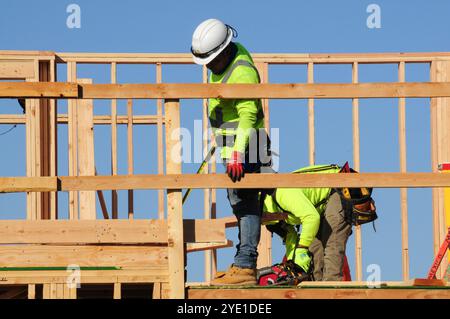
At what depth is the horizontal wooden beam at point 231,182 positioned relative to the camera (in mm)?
8508

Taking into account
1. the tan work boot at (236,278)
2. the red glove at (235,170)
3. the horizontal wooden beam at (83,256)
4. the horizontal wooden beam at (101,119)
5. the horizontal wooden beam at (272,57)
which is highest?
the horizontal wooden beam at (272,57)

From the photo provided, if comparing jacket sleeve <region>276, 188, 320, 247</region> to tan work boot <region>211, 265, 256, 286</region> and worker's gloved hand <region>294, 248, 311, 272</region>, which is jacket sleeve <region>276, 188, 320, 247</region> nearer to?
worker's gloved hand <region>294, 248, 311, 272</region>

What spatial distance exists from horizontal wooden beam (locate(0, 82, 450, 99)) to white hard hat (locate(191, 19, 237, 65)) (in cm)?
95

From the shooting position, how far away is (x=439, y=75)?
14781 millimetres

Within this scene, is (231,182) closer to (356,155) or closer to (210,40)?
(210,40)

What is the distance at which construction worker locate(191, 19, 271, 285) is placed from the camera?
30.0 ft

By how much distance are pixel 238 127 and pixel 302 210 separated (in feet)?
5.78

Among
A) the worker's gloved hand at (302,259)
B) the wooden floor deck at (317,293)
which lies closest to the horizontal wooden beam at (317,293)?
the wooden floor deck at (317,293)

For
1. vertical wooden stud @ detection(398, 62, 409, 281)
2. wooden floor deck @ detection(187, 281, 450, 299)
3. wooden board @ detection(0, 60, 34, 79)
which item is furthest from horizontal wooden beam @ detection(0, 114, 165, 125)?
wooden floor deck @ detection(187, 281, 450, 299)

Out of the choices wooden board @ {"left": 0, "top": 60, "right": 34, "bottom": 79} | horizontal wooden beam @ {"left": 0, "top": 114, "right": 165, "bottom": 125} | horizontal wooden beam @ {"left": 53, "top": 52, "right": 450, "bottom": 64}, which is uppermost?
horizontal wooden beam @ {"left": 53, "top": 52, "right": 450, "bottom": 64}

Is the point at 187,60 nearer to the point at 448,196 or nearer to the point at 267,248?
the point at 267,248

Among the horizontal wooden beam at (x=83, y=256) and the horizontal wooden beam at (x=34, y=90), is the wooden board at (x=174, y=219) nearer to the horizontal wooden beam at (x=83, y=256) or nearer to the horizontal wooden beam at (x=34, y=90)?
the horizontal wooden beam at (x=83, y=256)

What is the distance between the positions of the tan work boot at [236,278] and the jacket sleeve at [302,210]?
145cm
